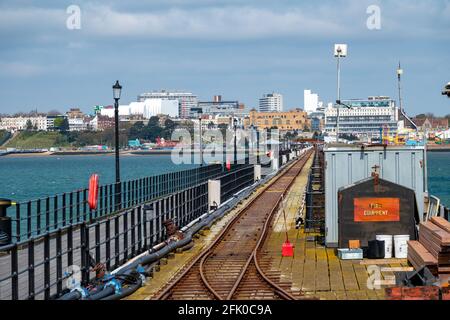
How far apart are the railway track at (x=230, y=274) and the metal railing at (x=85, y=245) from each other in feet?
5.34

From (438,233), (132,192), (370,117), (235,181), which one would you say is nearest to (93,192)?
(438,233)

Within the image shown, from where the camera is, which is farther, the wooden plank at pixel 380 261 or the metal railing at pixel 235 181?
the metal railing at pixel 235 181

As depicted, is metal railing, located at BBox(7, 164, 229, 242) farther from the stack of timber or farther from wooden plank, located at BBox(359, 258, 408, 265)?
the stack of timber

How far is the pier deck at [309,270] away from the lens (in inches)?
653

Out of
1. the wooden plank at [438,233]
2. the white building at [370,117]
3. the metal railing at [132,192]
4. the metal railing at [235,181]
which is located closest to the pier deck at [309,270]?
the wooden plank at [438,233]

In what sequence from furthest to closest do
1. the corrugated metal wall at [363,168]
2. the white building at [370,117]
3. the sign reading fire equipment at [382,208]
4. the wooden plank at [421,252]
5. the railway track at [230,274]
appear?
the white building at [370,117] → the corrugated metal wall at [363,168] → the sign reading fire equipment at [382,208] → the wooden plank at [421,252] → the railway track at [230,274]

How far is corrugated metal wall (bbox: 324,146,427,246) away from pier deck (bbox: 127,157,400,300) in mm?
1170

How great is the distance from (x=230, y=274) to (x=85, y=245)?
3607 millimetres

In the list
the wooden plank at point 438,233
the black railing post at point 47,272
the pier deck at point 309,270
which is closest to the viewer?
the black railing post at point 47,272

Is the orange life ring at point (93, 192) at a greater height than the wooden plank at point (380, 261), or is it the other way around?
the orange life ring at point (93, 192)

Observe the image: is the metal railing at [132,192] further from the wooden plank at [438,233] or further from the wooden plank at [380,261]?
the wooden plank at [438,233]

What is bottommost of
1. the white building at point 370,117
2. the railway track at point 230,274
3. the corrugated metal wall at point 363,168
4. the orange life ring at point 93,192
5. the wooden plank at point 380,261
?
the railway track at point 230,274

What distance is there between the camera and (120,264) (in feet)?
65.7

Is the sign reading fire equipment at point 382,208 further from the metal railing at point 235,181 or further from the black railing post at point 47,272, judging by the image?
the metal railing at point 235,181
